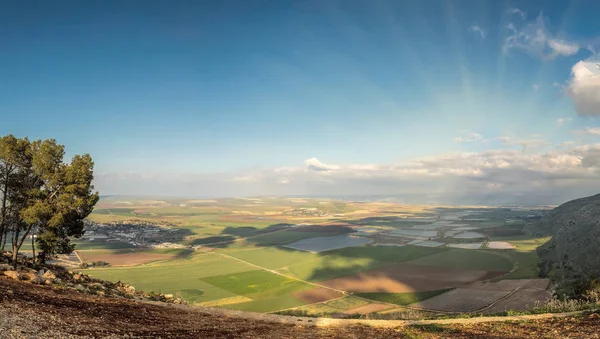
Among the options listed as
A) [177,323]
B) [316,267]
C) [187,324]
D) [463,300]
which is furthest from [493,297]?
[177,323]

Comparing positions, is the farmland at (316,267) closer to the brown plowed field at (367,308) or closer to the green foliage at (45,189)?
the brown plowed field at (367,308)

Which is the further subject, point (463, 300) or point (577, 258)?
point (463, 300)

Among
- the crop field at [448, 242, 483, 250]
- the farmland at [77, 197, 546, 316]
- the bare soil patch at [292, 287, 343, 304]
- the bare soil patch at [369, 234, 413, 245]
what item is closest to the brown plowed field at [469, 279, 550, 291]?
the farmland at [77, 197, 546, 316]

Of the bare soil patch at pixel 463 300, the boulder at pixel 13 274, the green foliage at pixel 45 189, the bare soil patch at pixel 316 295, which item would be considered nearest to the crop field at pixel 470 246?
the bare soil patch at pixel 463 300

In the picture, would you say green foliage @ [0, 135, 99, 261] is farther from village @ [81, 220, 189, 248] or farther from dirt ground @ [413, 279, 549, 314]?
village @ [81, 220, 189, 248]

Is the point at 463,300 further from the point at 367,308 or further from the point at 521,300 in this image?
the point at 367,308

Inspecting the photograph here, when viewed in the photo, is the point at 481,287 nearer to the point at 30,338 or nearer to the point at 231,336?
the point at 231,336
